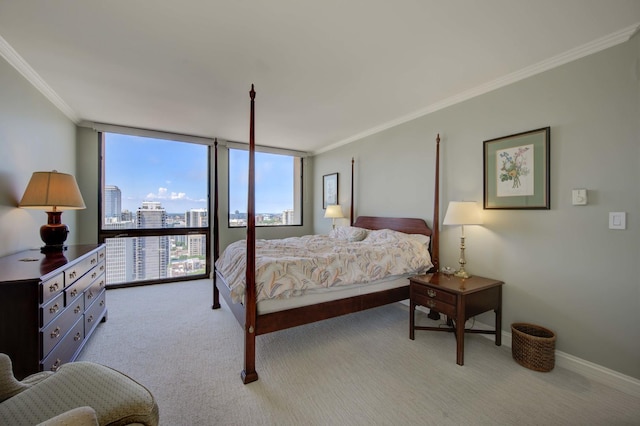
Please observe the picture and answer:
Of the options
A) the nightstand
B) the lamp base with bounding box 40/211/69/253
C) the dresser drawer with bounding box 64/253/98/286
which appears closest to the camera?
the dresser drawer with bounding box 64/253/98/286

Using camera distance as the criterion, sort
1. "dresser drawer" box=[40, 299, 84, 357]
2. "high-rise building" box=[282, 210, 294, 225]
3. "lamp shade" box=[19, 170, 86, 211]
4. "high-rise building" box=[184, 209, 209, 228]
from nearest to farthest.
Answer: "dresser drawer" box=[40, 299, 84, 357]
"lamp shade" box=[19, 170, 86, 211]
"high-rise building" box=[184, 209, 209, 228]
"high-rise building" box=[282, 210, 294, 225]

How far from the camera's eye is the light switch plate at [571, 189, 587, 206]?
82.8 inches

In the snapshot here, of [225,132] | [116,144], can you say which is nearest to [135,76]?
[225,132]

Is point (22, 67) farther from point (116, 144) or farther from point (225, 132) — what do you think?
point (225, 132)

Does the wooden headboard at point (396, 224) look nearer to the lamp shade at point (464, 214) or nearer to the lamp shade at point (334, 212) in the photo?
the lamp shade at point (334, 212)

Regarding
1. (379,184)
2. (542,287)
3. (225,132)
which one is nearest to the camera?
(542,287)

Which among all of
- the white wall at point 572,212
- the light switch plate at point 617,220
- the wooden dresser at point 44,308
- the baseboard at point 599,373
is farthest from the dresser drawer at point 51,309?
the light switch plate at point 617,220

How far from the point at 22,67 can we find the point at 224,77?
1.79 metres

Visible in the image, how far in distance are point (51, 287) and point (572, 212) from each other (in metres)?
3.91

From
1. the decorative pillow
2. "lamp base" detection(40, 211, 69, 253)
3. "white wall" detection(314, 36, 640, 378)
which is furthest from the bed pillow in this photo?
"lamp base" detection(40, 211, 69, 253)

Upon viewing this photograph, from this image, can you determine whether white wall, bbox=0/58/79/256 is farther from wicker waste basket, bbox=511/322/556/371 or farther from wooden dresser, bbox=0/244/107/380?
wicker waste basket, bbox=511/322/556/371

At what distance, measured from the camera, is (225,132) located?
4.49 m

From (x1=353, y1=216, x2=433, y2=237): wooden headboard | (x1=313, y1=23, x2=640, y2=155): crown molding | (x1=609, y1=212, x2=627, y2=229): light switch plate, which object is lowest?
(x1=353, y1=216, x2=433, y2=237): wooden headboard

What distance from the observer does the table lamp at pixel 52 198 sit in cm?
235
